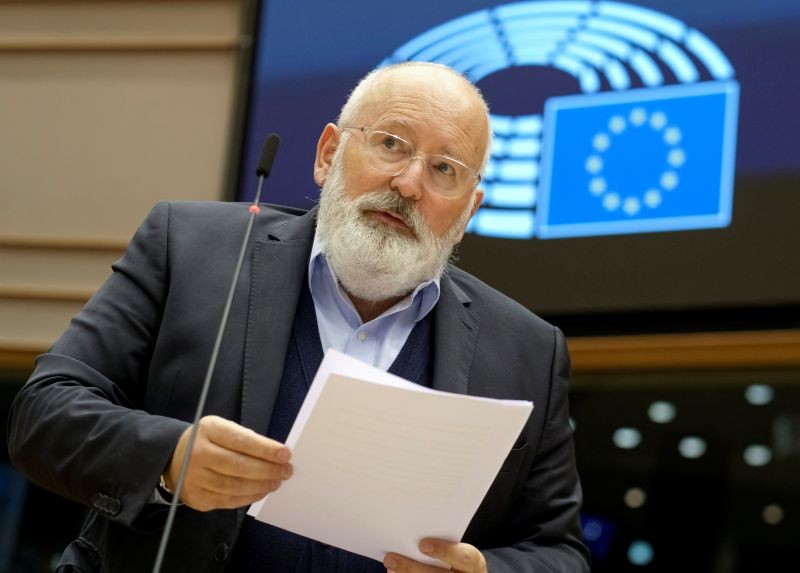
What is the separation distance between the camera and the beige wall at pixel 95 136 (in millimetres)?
4508

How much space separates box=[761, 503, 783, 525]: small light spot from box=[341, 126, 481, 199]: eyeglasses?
188 centimetres

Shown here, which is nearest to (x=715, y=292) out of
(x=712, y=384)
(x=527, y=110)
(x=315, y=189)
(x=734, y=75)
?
(x=712, y=384)

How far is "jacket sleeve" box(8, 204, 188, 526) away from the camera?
1.54 metres

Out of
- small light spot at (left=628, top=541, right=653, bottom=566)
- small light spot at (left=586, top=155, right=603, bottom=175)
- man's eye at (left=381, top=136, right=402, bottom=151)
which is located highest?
small light spot at (left=586, top=155, right=603, bottom=175)

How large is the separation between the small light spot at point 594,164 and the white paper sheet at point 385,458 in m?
2.28

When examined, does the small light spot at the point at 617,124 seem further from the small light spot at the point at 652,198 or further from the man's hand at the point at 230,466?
the man's hand at the point at 230,466

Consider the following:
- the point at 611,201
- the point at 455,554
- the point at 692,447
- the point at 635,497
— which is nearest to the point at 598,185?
the point at 611,201

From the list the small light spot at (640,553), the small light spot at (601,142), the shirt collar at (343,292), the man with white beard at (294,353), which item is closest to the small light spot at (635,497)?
the small light spot at (640,553)

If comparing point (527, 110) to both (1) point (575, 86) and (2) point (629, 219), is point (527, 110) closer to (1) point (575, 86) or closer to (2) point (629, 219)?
(1) point (575, 86)

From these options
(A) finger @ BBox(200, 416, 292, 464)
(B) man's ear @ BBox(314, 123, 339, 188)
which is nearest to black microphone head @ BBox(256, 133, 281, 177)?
(A) finger @ BBox(200, 416, 292, 464)

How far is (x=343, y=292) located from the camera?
6.64 feet

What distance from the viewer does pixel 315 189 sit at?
Answer: 4.17m

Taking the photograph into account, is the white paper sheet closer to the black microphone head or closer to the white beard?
the black microphone head

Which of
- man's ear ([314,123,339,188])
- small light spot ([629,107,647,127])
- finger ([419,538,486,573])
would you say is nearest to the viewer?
finger ([419,538,486,573])
